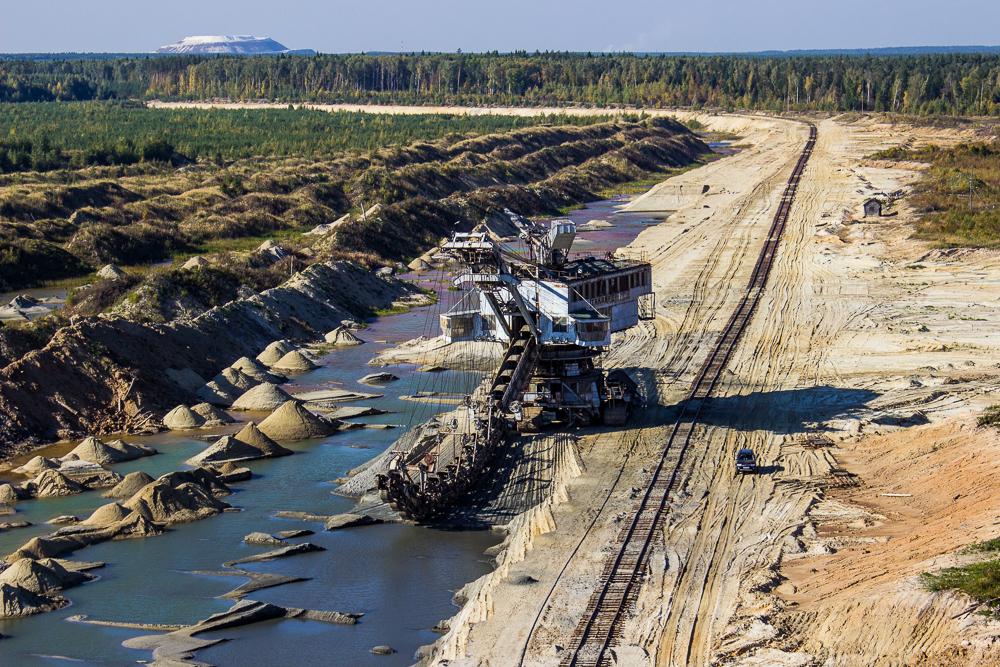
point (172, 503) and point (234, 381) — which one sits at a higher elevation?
point (234, 381)

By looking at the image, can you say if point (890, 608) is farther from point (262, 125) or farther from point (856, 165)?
point (262, 125)

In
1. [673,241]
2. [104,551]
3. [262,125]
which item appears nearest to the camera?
[104,551]

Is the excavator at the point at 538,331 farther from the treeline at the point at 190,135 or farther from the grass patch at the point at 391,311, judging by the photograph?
the treeline at the point at 190,135

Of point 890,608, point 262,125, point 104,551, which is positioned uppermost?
point 262,125

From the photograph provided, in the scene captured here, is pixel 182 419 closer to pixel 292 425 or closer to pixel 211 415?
pixel 211 415

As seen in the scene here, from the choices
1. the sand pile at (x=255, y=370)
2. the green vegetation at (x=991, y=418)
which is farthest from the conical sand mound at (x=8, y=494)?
the green vegetation at (x=991, y=418)

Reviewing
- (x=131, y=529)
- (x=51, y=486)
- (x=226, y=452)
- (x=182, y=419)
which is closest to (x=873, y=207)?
(x=182, y=419)

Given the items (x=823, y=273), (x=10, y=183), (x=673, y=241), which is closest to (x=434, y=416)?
(x=823, y=273)
